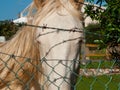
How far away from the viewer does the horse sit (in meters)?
3.37

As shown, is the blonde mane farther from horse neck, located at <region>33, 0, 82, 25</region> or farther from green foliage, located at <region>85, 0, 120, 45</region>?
green foliage, located at <region>85, 0, 120, 45</region>

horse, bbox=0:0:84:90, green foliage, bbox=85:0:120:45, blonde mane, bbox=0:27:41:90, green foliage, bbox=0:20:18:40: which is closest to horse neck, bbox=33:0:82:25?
horse, bbox=0:0:84:90

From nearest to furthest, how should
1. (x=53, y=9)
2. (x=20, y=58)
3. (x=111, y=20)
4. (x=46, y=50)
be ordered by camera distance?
(x=46, y=50)
(x=53, y=9)
(x=20, y=58)
(x=111, y=20)

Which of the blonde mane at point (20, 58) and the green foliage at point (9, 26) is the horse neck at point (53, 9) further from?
the green foliage at point (9, 26)

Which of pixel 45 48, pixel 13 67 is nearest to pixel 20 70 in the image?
pixel 13 67

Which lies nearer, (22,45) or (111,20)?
(22,45)

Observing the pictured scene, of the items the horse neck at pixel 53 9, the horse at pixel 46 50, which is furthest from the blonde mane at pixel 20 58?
the horse neck at pixel 53 9

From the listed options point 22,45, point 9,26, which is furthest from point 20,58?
point 9,26

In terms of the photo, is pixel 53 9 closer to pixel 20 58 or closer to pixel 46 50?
pixel 46 50

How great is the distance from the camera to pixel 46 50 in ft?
11.4

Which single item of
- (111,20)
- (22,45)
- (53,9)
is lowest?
(111,20)

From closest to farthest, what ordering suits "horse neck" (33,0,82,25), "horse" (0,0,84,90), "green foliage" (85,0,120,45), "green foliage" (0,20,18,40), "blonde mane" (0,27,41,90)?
"horse" (0,0,84,90) → "horse neck" (33,0,82,25) → "blonde mane" (0,27,41,90) → "green foliage" (0,20,18,40) → "green foliage" (85,0,120,45)

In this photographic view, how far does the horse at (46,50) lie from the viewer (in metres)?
3.37

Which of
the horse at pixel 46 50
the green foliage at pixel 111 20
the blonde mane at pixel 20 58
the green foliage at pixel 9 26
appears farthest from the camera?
the green foliage at pixel 111 20
